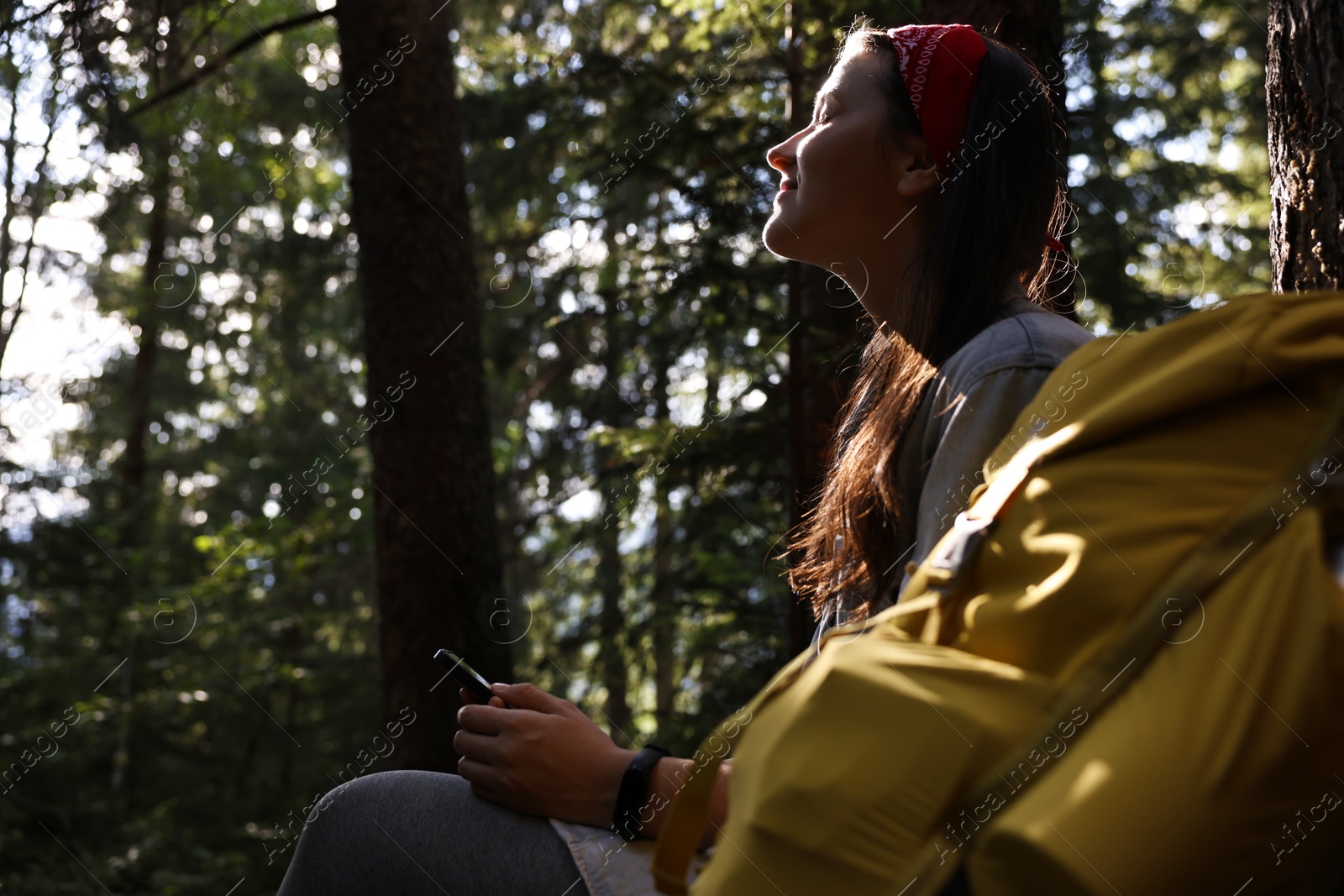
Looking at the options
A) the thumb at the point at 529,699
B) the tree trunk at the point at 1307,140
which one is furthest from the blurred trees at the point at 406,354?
the thumb at the point at 529,699

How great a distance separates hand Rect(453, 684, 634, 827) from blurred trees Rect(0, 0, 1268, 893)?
243 cm

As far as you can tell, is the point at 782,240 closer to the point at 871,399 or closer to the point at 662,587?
the point at 871,399

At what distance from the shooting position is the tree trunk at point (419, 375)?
443 cm

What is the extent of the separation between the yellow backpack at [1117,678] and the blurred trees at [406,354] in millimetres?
2880

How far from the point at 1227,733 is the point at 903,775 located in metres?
0.28

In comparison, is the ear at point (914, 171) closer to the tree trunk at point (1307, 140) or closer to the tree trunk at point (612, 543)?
the tree trunk at point (1307, 140)

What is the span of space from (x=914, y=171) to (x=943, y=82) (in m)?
0.18

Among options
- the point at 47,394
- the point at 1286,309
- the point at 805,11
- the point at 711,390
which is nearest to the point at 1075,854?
the point at 1286,309

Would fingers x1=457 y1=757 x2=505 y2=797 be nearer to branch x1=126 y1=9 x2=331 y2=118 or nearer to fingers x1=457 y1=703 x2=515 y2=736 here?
fingers x1=457 y1=703 x2=515 y2=736

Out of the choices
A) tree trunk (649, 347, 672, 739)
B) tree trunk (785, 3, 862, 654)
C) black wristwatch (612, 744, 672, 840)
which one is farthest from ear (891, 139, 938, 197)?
tree trunk (649, 347, 672, 739)

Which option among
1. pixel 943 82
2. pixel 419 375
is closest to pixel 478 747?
pixel 943 82

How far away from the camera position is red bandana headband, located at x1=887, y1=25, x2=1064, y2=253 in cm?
195

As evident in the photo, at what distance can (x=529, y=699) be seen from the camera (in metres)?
1.75

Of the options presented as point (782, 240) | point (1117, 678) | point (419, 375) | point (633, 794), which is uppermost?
point (782, 240)
